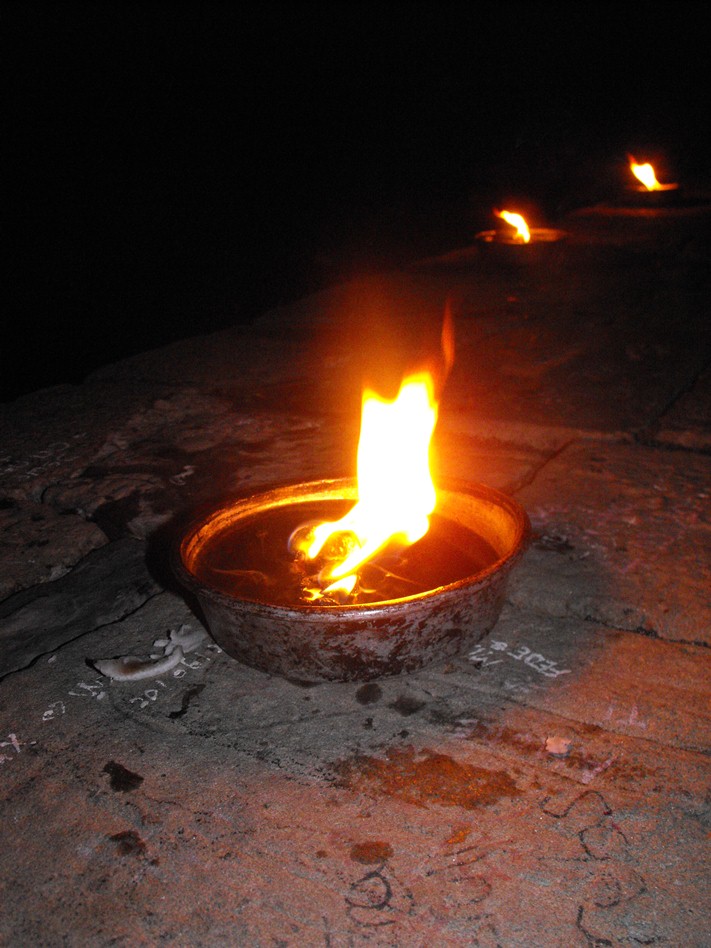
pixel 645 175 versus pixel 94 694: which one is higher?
pixel 645 175

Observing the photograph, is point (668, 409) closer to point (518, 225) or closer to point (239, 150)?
point (518, 225)

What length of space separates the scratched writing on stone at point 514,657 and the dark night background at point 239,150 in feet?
8.80

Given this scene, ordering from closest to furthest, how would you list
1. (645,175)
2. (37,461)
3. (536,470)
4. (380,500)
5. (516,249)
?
(380,500)
(536,470)
(37,461)
(516,249)
(645,175)

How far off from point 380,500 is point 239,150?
10.9ft

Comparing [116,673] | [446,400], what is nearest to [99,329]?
[446,400]

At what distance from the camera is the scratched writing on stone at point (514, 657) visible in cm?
170

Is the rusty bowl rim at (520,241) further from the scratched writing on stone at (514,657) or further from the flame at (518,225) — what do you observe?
the scratched writing on stone at (514,657)

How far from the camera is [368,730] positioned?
155 centimetres

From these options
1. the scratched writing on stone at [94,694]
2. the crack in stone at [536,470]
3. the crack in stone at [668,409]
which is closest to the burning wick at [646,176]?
the crack in stone at [668,409]

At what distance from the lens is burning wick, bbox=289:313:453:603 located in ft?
5.75

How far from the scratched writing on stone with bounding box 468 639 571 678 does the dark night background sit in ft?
8.80

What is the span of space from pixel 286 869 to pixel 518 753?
47 cm

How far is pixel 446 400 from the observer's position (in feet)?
11.0

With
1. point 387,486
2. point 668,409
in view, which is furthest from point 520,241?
point 387,486
